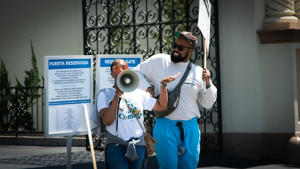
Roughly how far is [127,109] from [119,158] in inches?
17.8

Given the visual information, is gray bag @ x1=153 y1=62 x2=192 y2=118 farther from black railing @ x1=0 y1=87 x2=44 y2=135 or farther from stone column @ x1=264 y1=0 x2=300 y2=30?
black railing @ x1=0 y1=87 x2=44 y2=135

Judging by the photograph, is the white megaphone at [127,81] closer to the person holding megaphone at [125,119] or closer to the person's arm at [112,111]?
the person holding megaphone at [125,119]

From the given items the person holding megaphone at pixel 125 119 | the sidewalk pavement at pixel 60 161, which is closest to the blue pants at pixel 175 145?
the person holding megaphone at pixel 125 119

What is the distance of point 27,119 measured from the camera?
1391cm

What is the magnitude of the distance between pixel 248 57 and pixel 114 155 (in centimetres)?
591

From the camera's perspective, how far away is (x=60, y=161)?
10555mm

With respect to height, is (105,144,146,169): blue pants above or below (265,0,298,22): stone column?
below

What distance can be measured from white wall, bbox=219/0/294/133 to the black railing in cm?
511

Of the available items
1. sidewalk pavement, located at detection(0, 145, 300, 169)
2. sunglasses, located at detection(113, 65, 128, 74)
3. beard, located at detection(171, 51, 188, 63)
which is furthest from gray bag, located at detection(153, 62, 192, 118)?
sidewalk pavement, located at detection(0, 145, 300, 169)

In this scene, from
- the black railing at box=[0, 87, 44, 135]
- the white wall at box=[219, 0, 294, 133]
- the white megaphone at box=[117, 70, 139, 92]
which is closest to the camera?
the white megaphone at box=[117, 70, 139, 92]

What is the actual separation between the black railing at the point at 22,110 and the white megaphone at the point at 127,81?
29.4 ft

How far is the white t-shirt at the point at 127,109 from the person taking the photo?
17.0 feet

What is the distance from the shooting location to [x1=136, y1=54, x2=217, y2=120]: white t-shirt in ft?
17.7

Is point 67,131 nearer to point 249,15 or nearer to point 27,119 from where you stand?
point 249,15
